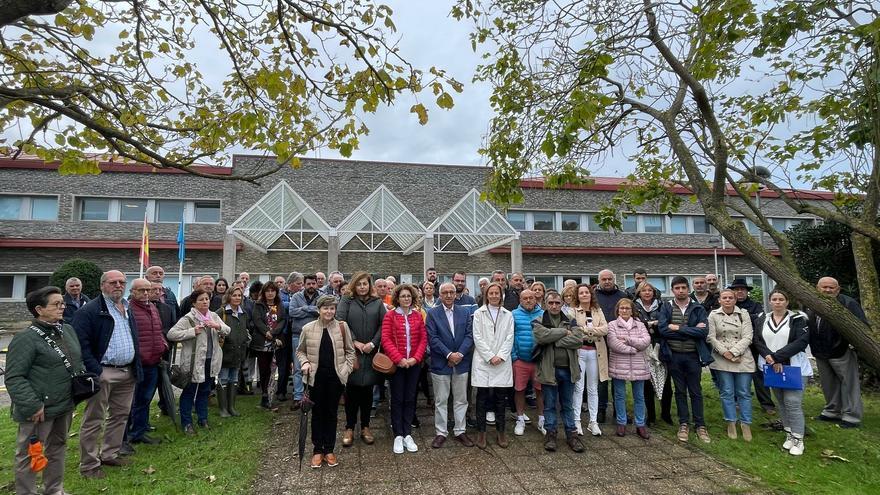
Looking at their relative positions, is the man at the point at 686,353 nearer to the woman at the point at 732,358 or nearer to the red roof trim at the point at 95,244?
the woman at the point at 732,358

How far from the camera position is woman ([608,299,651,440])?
5.39m

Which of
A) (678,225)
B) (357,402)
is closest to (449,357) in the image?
(357,402)

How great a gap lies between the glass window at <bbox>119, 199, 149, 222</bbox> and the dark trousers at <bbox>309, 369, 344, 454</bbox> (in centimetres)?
1965

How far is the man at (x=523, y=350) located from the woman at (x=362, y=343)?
162 centimetres

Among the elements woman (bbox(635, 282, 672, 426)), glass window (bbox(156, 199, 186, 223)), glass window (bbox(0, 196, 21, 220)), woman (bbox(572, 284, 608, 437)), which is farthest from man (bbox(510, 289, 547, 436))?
glass window (bbox(0, 196, 21, 220))

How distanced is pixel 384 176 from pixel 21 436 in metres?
20.1

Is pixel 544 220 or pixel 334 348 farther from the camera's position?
pixel 544 220

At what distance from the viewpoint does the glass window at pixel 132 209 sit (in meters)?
19.7

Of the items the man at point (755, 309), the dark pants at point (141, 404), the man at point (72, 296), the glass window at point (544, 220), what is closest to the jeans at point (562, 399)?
the man at point (755, 309)

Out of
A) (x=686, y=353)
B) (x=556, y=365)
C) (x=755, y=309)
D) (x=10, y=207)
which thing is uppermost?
(x=10, y=207)

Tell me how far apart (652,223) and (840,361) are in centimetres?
1946

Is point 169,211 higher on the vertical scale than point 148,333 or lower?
higher

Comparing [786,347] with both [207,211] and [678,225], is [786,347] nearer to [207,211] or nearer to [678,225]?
[678,225]

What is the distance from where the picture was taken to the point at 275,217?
672 inches
